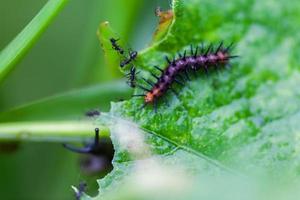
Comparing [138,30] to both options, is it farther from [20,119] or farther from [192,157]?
[192,157]

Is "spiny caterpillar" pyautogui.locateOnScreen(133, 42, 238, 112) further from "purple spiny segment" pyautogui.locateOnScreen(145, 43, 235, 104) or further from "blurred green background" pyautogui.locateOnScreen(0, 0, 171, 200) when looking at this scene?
"blurred green background" pyautogui.locateOnScreen(0, 0, 171, 200)

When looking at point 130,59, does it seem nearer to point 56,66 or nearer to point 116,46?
point 116,46

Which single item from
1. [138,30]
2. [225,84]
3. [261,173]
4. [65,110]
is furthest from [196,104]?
[138,30]

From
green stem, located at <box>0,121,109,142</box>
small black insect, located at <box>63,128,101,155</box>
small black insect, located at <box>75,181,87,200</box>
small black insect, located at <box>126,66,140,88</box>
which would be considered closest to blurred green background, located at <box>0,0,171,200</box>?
small black insect, located at <box>63,128,101,155</box>

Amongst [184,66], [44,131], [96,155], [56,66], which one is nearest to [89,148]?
[96,155]

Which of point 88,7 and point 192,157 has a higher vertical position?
point 88,7
